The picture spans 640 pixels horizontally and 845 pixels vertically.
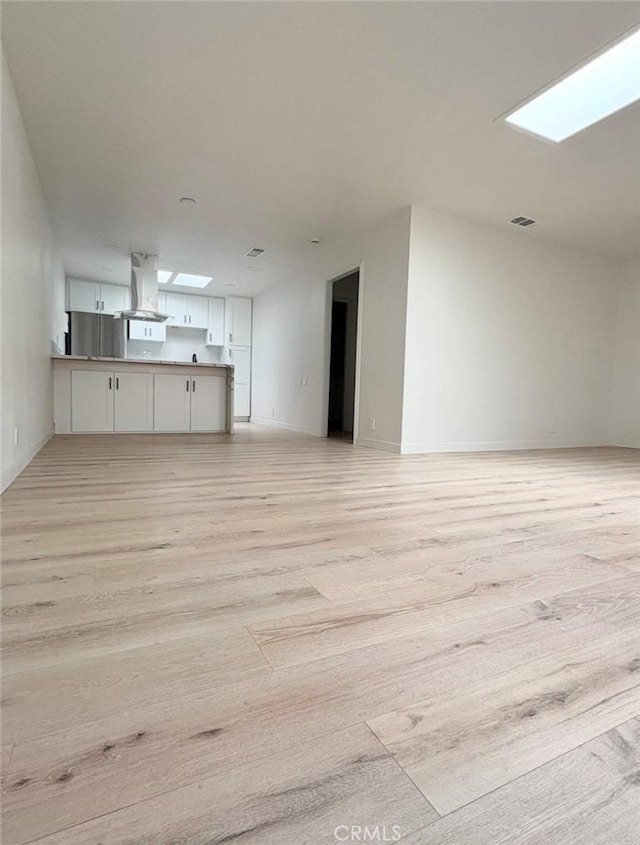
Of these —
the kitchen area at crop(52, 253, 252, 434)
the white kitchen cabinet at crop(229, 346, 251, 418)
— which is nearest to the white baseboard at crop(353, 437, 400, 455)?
the kitchen area at crop(52, 253, 252, 434)

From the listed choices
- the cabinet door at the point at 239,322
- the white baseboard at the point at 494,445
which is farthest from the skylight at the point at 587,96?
the cabinet door at the point at 239,322

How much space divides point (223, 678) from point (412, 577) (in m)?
0.72

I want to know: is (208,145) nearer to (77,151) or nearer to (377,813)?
(77,151)

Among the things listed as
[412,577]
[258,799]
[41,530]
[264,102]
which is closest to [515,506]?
[412,577]

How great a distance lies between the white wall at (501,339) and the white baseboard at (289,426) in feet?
6.68

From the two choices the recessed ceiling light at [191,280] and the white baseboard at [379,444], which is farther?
the recessed ceiling light at [191,280]

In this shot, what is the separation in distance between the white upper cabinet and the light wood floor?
6.74 metres

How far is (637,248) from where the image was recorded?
215 inches

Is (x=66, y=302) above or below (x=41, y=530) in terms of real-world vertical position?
above

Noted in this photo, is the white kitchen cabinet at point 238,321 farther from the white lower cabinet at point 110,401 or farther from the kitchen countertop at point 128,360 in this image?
the white lower cabinet at point 110,401

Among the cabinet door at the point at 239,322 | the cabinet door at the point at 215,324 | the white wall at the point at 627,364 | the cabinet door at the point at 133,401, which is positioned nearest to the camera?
the cabinet door at the point at 133,401

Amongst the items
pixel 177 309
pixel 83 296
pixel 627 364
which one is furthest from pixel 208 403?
pixel 627 364

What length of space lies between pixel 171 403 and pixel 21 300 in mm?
2785

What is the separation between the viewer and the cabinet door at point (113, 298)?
25.6 ft
